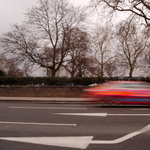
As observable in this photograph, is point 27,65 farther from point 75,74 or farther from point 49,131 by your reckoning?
point 49,131

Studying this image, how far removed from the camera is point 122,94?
10469mm

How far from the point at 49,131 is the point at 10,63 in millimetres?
21946

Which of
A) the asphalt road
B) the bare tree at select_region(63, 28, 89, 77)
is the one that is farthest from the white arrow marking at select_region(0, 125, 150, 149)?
the bare tree at select_region(63, 28, 89, 77)

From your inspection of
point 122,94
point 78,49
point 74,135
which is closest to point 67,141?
point 74,135

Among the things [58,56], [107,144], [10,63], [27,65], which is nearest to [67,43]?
[58,56]

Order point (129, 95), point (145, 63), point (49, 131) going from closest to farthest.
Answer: point (49, 131)
point (129, 95)
point (145, 63)

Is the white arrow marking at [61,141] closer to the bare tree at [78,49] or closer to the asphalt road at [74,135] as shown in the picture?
the asphalt road at [74,135]

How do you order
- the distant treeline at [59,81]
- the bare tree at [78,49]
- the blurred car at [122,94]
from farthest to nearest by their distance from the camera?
the bare tree at [78,49]
the distant treeline at [59,81]
the blurred car at [122,94]

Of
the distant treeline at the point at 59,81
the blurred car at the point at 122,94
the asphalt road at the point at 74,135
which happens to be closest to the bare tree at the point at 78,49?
the distant treeline at the point at 59,81

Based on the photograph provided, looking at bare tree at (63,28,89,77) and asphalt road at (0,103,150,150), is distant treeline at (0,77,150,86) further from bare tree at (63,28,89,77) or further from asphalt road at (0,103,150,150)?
asphalt road at (0,103,150,150)

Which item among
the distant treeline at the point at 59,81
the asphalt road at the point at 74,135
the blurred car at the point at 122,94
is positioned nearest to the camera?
the asphalt road at the point at 74,135

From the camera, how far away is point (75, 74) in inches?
1280

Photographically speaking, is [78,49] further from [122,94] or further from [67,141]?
[67,141]

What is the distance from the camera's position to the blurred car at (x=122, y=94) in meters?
10.4
